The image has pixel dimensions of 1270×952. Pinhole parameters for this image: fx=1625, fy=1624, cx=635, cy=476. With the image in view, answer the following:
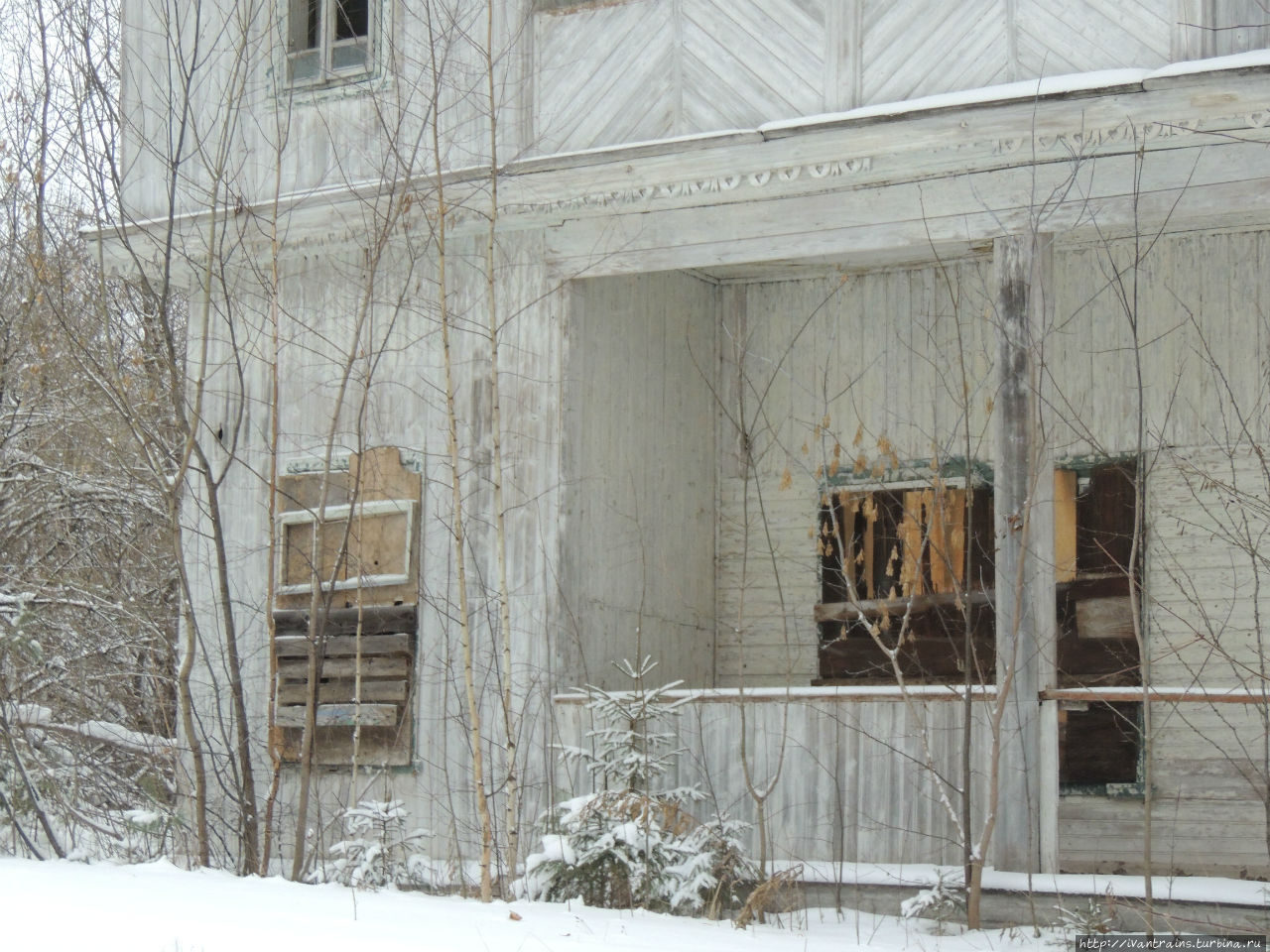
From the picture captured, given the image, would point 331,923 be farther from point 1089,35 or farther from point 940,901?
point 1089,35

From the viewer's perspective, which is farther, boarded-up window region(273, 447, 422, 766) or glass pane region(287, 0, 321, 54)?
glass pane region(287, 0, 321, 54)

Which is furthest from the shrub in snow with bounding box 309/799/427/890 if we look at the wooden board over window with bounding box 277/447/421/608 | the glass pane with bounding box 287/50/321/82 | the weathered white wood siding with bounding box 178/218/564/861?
the glass pane with bounding box 287/50/321/82

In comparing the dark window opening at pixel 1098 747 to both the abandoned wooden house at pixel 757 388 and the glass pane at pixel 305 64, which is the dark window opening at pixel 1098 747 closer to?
the abandoned wooden house at pixel 757 388

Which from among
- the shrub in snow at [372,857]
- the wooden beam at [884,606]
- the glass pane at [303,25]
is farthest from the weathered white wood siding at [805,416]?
the glass pane at [303,25]

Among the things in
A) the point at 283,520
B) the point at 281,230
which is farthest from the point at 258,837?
the point at 281,230

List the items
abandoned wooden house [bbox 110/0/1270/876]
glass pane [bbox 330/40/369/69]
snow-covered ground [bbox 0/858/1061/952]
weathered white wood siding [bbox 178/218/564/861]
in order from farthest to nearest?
glass pane [bbox 330/40/369/69] < weathered white wood siding [bbox 178/218/564/861] < abandoned wooden house [bbox 110/0/1270/876] < snow-covered ground [bbox 0/858/1061/952]

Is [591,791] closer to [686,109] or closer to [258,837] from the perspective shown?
[258,837]

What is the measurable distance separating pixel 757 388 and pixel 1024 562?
161 inches

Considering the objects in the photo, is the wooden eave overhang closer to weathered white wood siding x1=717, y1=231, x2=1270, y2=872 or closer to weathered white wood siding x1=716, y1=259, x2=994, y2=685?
weathered white wood siding x1=717, y1=231, x2=1270, y2=872

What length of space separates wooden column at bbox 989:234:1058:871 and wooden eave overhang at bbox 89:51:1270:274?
16.3 inches

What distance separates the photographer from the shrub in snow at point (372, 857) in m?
9.05

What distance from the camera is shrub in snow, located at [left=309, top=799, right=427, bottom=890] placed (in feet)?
29.7

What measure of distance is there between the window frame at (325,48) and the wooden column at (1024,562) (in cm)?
475

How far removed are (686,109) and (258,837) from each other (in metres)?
5.74
